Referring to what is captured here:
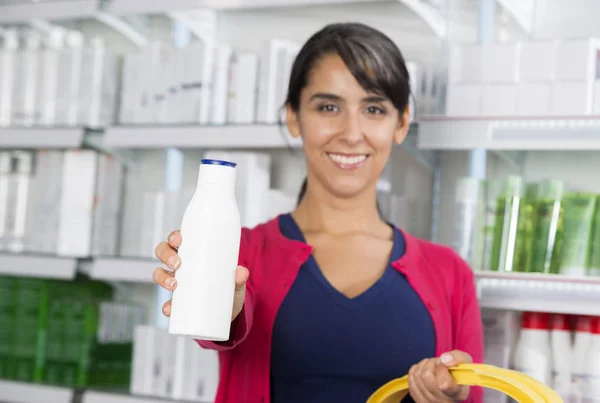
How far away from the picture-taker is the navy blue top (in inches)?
67.3

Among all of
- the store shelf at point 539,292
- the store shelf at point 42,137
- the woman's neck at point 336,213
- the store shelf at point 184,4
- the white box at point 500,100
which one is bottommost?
the store shelf at point 539,292

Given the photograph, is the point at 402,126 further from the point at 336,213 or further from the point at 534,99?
the point at 534,99

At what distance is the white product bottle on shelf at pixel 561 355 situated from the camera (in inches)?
84.9

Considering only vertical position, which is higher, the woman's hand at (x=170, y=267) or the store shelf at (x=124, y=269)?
the woman's hand at (x=170, y=267)

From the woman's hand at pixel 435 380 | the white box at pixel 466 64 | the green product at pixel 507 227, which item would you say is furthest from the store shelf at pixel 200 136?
the woman's hand at pixel 435 380

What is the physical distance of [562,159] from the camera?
2.61 m

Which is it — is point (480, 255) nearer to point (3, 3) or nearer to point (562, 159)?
point (562, 159)

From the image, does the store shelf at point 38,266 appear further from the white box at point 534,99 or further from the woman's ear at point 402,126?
the white box at point 534,99

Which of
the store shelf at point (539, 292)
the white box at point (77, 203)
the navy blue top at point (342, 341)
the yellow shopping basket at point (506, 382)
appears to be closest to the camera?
the yellow shopping basket at point (506, 382)

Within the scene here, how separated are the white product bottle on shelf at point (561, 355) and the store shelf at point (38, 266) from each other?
1.48m

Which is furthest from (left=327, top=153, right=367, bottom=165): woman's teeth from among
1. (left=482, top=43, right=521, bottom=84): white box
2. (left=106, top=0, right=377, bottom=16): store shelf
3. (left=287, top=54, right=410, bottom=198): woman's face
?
(left=106, top=0, right=377, bottom=16): store shelf

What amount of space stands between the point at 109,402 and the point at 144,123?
873 mm

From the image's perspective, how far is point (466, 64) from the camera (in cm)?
229

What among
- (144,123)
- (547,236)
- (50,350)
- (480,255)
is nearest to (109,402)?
(50,350)
